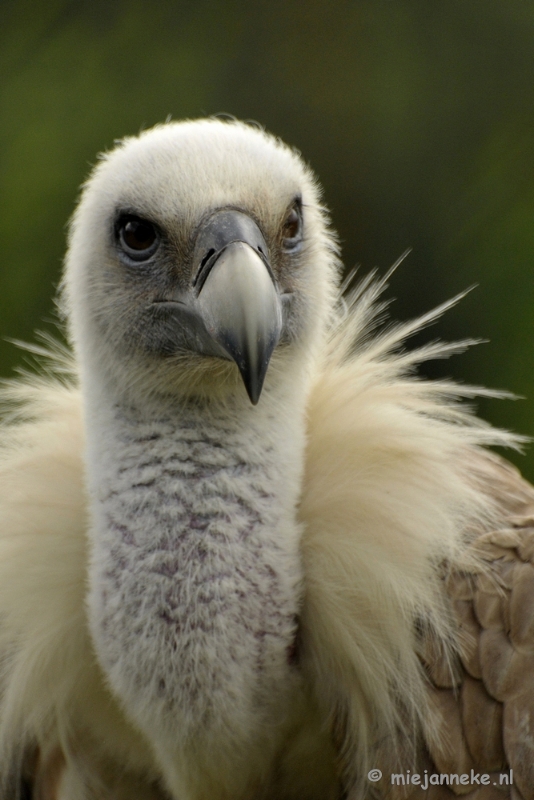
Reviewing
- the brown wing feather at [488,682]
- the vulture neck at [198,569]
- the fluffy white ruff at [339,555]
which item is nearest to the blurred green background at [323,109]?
the fluffy white ruff at [339,555]

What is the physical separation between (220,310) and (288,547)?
17.5 inches

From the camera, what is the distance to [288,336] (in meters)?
1.83

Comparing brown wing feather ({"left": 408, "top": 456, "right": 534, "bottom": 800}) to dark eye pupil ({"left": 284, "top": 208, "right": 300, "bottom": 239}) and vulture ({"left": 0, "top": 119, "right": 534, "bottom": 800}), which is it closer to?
A: vulture ({"left": 0, "top": 119, "right": 534, "bottom": 800})

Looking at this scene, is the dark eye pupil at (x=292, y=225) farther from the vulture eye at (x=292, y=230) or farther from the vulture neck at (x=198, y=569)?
the vulture neck at (x=198, y=569)

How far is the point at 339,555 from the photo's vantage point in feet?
5.93

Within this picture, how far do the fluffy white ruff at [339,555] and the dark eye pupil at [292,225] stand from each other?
344mm

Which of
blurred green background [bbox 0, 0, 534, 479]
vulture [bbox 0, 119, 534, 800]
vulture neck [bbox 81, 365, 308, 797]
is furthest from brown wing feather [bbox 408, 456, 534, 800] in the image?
blurred green background [bbox 0, 0, 534, 479]

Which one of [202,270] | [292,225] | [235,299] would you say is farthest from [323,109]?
→ [235,299]

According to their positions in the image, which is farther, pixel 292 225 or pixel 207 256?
pixel 292 225

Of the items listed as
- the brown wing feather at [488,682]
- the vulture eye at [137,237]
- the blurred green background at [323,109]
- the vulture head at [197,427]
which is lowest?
the brown wing feather at [488,682]

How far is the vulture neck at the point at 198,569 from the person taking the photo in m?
1.61

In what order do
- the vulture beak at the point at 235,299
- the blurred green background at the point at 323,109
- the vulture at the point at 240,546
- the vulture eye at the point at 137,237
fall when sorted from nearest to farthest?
the vulture beak at the point at 235,299 < the vulture at the point at 240,546 < the vulture eye at the point at 137,237 < the blurred green background at the point at 323,109

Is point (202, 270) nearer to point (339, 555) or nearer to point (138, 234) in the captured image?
point (138, 234)

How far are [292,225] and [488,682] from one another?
0.88 meters
